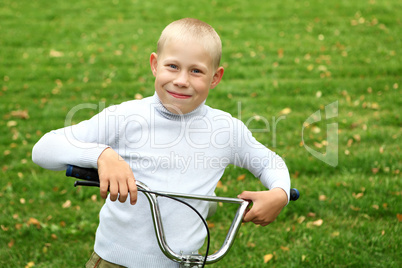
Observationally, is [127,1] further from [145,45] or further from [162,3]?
[145,45]

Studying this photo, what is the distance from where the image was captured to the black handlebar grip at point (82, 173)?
1767 millimetres

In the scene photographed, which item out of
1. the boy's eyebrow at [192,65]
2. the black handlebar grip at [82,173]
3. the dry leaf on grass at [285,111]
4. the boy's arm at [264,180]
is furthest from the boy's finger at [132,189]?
the dry leaf on grass at [285,111]

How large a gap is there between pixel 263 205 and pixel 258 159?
1.15 feet

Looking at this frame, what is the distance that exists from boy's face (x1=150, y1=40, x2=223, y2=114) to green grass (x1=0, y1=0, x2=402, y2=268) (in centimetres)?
177

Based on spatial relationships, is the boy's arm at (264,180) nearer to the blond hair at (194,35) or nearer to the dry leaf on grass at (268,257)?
the blond hair at (194,35)

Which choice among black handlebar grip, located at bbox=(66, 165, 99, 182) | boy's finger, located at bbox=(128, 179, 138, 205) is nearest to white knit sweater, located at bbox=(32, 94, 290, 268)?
black handlebar grip, located at bbox=(66, 165, 99, 182)

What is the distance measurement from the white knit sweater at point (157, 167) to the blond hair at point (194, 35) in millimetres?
284

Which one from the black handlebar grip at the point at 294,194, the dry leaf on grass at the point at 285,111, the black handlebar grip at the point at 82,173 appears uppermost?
the black handlebar grip at the point at 82,173

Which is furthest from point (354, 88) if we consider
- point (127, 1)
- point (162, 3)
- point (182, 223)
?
point (127, 1)

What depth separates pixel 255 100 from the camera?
6059 millimetres

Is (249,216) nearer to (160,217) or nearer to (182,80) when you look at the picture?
(160,217)

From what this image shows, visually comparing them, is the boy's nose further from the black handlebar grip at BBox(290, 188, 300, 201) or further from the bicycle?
the black handlebar grip at BBox(290, 188, 300, 201)

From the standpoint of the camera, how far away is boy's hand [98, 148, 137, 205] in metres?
1.71

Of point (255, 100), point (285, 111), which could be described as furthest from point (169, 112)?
point (255, 100)
